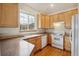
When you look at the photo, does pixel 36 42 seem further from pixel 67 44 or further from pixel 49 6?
pixel 49 6

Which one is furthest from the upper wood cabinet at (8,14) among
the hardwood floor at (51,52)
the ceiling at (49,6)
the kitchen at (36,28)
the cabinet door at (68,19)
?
the cabinet door at (68,19)

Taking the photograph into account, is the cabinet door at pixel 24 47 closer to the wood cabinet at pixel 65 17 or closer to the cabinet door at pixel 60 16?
the wood cabinet at pixel 65 17

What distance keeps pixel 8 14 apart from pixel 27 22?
0.88ft

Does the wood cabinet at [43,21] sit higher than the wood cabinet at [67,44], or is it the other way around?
the wood cabinet at [43,21]

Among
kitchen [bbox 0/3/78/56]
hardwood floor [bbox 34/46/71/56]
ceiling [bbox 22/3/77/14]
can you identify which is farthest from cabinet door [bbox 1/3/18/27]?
hardwood floor [bbox 34/46/71/56]

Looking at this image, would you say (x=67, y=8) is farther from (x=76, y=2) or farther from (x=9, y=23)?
(x=9, y=23)

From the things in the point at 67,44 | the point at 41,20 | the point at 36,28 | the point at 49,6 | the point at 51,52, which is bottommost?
the point at 51,52

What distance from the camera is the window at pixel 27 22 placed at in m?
1.18

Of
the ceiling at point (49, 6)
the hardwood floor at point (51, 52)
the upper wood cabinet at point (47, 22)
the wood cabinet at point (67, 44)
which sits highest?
the ceiling at point (49, 6)

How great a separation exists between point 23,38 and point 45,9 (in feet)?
1.61

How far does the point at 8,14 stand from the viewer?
117 cm

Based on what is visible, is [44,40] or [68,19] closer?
[68,19]

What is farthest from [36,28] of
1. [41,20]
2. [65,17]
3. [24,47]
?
[65,17]

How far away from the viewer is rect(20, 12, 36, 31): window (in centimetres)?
118
